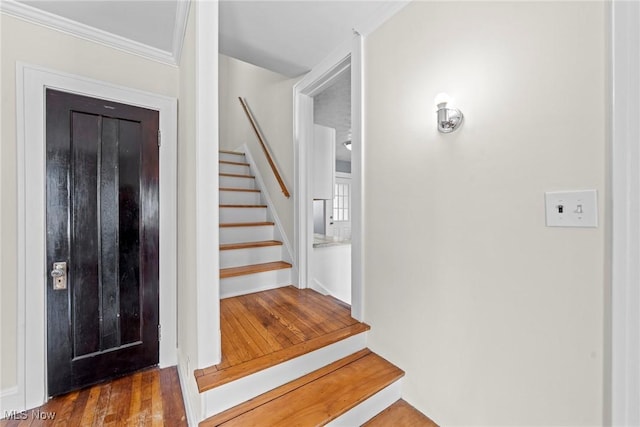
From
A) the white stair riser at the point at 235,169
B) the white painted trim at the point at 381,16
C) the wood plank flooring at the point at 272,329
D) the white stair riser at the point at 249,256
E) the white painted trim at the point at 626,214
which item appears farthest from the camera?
the white stair riser at the point at 235,169

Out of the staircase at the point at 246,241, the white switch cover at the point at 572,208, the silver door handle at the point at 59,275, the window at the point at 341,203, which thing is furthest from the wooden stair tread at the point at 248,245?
the window at the point at 341,203

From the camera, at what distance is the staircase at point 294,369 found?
3.85ft

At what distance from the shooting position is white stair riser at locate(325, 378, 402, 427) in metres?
1.22

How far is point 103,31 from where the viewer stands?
1.76m

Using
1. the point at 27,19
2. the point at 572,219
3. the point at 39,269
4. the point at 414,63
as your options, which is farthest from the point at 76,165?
the point at 572,219

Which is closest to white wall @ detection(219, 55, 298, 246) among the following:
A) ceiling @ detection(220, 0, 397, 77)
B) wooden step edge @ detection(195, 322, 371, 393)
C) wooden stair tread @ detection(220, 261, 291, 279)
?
wooden stair tread @ detection(220, 261, 291, 279)

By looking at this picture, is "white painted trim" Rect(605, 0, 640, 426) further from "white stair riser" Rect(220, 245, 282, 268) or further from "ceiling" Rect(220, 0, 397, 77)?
"white stair riser" Rect(220, 245, 282, 268)

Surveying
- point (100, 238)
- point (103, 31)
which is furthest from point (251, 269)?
point (103, 31)

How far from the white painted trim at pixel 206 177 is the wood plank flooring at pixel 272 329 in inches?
5.7

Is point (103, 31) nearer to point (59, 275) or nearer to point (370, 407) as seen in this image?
point (59, 275)

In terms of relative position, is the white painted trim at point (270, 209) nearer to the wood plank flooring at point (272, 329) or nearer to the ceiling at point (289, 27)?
the wood plank flooring at point (272, 329)

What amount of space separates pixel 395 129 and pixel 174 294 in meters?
2.05

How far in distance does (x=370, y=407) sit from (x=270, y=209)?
81.2 inches

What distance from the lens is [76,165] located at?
1.71 meters
